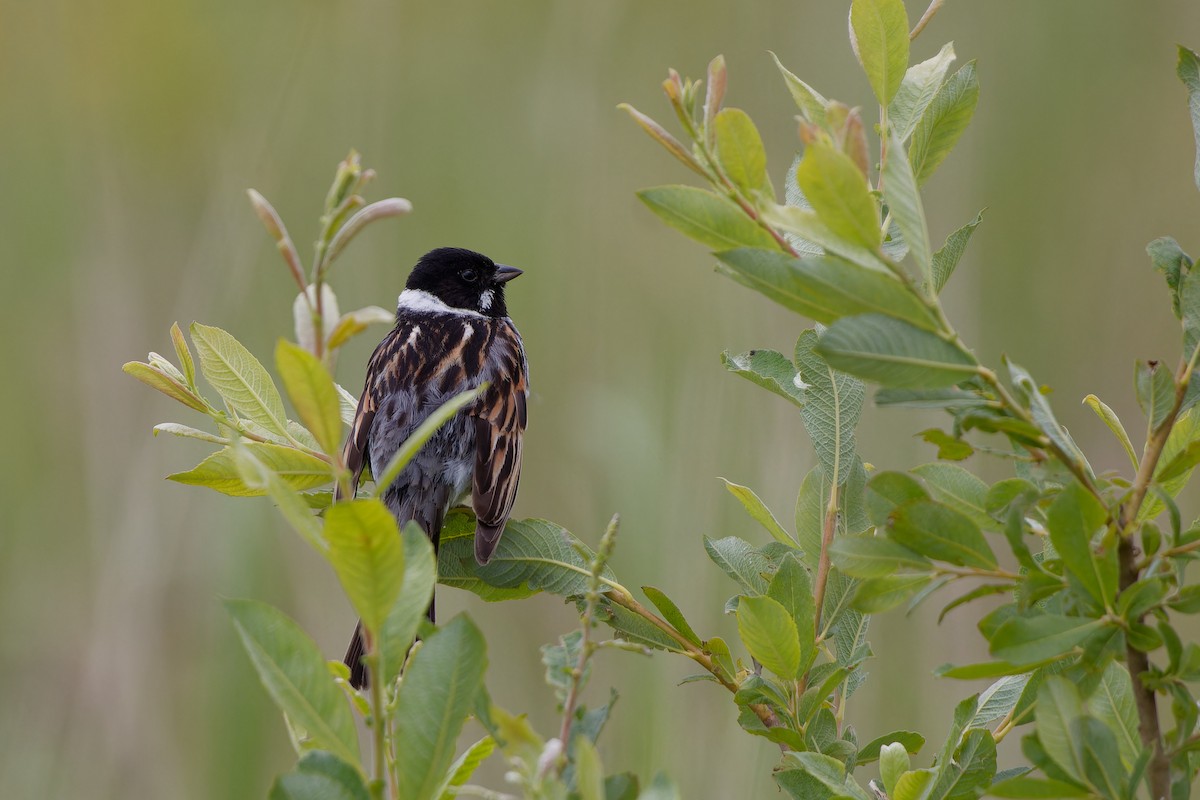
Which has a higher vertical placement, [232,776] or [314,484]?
[314,484]

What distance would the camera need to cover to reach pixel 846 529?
3.71 ft

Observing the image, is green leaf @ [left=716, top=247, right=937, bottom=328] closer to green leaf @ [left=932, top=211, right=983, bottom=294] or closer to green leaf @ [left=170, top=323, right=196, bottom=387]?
green leaf @ [left=932, top=211, right=983, bottom=294]

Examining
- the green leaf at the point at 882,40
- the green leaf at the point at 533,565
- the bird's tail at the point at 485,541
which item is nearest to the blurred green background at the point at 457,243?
the bird's tail at the point at 485,541

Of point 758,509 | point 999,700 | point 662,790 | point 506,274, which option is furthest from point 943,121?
point 506,274

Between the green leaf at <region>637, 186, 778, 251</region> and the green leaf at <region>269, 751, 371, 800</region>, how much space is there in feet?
1.24

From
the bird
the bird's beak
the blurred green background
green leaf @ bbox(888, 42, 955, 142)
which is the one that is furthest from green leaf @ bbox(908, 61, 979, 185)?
the bird's beak

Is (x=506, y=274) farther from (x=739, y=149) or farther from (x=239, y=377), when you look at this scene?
(x=739, y=149)

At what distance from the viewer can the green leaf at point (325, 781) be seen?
0.63 meters

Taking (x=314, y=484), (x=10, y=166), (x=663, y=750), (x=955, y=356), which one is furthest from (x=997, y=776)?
(x=10, y=166)

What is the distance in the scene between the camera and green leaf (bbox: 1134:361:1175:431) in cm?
80

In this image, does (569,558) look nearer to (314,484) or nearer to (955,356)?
(314,484)

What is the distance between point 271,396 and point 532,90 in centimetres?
254

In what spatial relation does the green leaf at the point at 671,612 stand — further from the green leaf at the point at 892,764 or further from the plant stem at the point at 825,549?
the green leaf at the point at 892,764

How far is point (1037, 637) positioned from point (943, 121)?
0.47 metres
